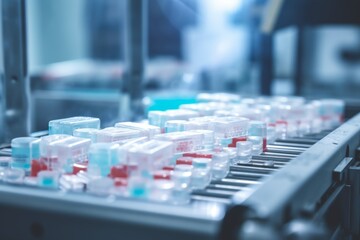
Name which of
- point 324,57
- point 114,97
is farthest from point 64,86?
point 324,57

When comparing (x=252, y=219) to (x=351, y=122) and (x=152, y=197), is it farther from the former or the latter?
(x=351, y=122)

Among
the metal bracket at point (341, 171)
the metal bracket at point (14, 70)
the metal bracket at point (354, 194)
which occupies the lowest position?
the metal bracket at point (354, 194)

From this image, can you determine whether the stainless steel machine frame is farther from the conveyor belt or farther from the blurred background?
the blurred background

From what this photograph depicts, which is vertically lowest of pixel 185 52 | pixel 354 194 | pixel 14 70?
pixel 354 194

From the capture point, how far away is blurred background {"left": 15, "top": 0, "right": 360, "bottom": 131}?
234 centimetres

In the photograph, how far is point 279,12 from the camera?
2.22m

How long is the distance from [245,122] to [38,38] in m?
4.45

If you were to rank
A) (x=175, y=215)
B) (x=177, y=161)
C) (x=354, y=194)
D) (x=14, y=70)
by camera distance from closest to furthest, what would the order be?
(x=175, y=215), (x=177, y=161), (x=354, y=194), (x=14, y=70)

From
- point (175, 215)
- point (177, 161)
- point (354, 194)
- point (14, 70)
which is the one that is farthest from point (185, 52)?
point (175, 215)

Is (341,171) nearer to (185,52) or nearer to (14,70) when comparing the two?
(14,70)

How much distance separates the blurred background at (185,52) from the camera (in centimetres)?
234

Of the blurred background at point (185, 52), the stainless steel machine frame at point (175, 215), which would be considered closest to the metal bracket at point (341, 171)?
the stainless steel machine frame at point (175, 215)

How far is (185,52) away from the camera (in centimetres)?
427

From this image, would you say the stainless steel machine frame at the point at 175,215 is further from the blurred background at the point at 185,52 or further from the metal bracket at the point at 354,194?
the blurred background at the point at 185,52
